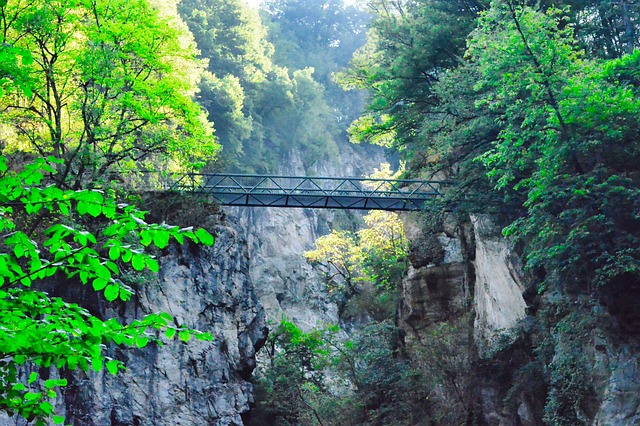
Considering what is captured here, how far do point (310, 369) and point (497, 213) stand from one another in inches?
436

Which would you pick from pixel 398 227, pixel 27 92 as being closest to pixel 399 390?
pixel 398 227

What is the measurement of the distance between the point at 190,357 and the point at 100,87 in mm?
8071

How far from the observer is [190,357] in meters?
18.7

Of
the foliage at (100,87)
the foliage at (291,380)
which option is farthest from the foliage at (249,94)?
the foliage at (100,87)

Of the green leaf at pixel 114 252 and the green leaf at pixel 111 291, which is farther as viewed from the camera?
the green leaf at pixel 111 291

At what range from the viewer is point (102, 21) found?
1648 cm

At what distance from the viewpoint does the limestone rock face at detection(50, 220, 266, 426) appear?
16781mm

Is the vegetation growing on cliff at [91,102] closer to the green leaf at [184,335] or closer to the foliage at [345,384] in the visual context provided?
the foliage at [345,384]

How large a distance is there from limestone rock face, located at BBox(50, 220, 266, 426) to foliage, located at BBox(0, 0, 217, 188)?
12.6 feet

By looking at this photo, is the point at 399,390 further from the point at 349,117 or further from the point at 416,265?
the point at 349,117

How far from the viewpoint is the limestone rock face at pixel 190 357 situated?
16.8 metres

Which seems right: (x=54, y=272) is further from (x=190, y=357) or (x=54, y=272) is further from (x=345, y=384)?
(x=345, y=384)

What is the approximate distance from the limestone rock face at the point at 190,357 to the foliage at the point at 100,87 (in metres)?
3.85

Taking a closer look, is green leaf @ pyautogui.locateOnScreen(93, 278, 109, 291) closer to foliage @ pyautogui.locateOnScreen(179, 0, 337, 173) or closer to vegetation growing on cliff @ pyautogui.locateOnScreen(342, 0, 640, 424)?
vegetation growing on cliff @ pyautogui.locateOnScreen(342, 0, 640, 424)
